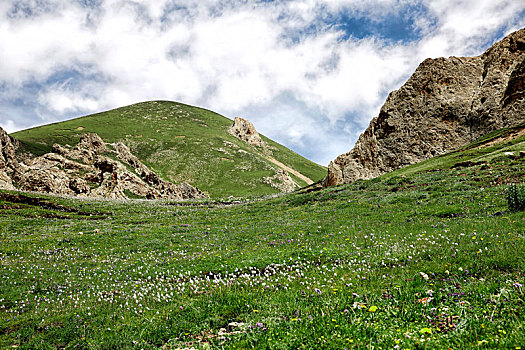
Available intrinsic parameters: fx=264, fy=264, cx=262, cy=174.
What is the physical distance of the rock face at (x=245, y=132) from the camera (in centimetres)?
19073

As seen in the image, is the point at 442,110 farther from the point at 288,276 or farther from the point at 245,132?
the point at 245,132

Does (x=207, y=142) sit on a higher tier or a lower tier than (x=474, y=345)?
higher

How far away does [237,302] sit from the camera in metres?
7.38

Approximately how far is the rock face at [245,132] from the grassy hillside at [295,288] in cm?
17516

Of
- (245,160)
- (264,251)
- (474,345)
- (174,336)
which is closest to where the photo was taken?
(474,345)

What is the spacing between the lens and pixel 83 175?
57.8 meters

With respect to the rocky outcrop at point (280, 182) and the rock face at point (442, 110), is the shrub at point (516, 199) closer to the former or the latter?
the rock face at point (442, 110)

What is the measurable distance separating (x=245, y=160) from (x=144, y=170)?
75151 mm

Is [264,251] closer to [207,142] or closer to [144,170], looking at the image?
[144,170]

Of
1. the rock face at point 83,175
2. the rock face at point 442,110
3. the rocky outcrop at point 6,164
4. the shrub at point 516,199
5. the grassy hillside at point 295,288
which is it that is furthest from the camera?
the rock face at point 442,110

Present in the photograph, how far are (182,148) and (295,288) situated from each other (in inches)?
5695

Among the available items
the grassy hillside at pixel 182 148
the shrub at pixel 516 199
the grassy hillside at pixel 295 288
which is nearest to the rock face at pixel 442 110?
the grassy hillside at pixel 295 288

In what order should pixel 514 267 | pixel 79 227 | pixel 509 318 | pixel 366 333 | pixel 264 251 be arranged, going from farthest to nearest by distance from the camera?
pixel 79 227, pixel 264 251, pixel 514 267, pixel 366 333, pixel 509 318

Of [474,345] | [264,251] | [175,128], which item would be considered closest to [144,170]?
[264,251]
